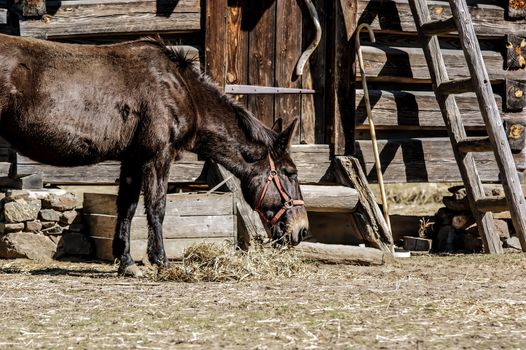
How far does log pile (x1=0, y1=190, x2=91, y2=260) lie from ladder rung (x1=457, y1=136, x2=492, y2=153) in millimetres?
4289

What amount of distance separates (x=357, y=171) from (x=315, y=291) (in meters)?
3.49

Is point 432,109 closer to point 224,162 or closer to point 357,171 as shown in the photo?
point 357,171

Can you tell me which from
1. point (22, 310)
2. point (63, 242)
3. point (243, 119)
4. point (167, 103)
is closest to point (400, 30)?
point (243, 119)

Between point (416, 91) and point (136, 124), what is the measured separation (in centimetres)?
413

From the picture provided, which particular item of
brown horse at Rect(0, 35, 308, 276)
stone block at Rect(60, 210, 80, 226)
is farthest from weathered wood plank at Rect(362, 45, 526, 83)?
stone block at Rect(60, 210, 80, 226)

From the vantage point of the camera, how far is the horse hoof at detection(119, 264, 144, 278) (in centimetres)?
813

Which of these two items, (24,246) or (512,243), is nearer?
(24,246)

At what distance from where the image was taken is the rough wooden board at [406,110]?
10617 mm

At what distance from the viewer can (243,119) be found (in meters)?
8.74

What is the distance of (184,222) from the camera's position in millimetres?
9281

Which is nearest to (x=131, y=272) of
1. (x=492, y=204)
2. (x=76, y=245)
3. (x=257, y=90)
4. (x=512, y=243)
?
(x=76, y=245)

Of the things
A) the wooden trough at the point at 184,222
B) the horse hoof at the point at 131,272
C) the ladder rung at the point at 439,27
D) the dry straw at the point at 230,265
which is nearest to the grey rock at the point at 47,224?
the wooden trough at the point at 184,222

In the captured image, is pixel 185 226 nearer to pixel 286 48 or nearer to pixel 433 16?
pixel 286 48

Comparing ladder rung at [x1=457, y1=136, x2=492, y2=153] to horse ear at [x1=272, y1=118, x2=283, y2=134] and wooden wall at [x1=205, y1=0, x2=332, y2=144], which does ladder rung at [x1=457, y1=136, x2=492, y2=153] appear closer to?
wooden wall at [x1=205, y1=0, x2=332, y2=144]
